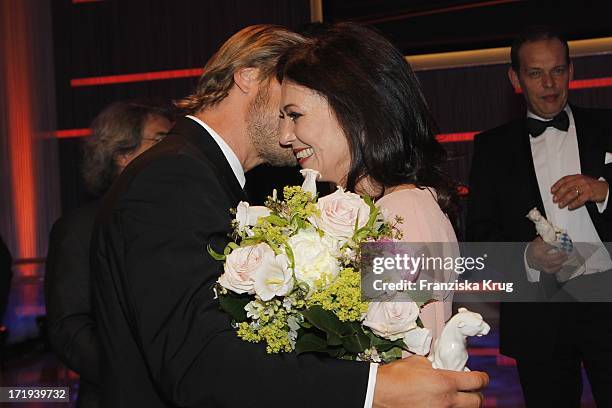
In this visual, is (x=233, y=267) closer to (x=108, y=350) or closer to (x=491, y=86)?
(x=108, y=350)

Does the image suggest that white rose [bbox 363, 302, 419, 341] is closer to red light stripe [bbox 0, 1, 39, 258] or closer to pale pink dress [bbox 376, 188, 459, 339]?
pale pink dress [bbox 376, 188, 459, 339]

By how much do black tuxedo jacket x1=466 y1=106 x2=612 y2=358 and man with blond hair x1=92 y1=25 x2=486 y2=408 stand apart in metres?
2.02

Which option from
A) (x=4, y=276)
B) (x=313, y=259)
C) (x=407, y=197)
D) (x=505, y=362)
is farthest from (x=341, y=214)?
(x=505, y=362)

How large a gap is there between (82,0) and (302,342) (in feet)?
25.1

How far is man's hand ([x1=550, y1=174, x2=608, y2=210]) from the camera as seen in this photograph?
3.65m

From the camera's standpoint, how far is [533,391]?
383 centimetres

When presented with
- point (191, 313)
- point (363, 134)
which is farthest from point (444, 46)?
point (191, 313)

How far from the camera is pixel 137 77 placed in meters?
8.54

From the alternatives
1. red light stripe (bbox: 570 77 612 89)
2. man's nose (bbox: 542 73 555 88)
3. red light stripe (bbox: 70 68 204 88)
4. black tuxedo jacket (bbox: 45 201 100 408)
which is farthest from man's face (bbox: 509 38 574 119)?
red light stripe (bbox: 70 68 204 88)

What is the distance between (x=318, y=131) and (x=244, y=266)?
24.2 inches

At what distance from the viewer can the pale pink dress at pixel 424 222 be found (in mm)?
2002

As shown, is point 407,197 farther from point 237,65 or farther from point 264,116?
point 237,65

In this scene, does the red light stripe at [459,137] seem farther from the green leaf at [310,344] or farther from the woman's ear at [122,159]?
the green leaf at [310,344]

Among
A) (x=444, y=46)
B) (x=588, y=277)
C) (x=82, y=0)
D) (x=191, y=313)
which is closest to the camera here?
(x=191, y=313)
